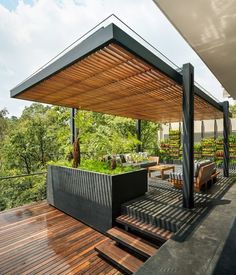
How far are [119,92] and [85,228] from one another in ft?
12.4

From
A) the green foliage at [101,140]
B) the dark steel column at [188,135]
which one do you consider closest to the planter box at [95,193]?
the green foliage at [101,140]

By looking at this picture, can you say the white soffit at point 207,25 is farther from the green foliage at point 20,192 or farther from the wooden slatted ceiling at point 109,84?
the green foliage at point 20,192

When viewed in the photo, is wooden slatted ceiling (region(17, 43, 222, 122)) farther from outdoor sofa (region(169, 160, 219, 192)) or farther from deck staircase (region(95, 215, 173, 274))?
deck staircase (region(95, 215, 173, 274))

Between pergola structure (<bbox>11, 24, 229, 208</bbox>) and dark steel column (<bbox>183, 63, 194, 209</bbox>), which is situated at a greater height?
pergola structure (<bbox>11, 24, 229, 208</bbox>)

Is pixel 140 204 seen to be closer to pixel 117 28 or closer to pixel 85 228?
A: pixel 85 228

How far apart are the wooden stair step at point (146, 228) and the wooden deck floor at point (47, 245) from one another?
652 mm

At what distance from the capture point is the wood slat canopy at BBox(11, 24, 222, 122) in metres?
2.94

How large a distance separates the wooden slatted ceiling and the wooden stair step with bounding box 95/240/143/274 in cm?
342

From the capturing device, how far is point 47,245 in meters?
3.76

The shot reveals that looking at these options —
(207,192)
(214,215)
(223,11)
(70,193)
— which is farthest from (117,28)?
(207,192)

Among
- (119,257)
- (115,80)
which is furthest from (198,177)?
(115,80)

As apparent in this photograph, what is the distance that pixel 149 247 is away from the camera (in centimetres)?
325

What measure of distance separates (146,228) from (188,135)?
2265 millimetres

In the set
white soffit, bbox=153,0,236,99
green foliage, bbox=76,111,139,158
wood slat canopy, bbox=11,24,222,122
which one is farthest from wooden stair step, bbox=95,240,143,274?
white soffit, bbox=153,0,236,99
